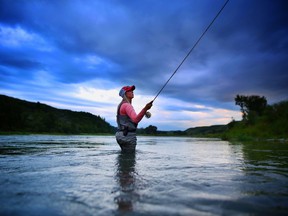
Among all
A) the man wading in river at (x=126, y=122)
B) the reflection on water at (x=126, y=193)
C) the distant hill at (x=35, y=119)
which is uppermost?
the distant hill at (x=35, y=119)

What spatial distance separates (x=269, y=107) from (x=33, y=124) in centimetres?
7990

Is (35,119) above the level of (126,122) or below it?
above

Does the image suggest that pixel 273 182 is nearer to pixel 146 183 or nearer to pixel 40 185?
pixel 146 183

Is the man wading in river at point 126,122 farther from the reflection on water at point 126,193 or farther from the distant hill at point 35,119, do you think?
the distant hill at point 35,119

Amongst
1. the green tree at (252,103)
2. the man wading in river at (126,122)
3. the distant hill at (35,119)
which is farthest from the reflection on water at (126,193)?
the distant hill at (35,119)

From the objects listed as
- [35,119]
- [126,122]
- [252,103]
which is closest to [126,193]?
[126,122]

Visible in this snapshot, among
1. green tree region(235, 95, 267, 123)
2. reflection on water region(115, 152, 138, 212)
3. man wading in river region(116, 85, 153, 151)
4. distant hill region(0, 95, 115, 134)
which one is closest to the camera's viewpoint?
reflection on water region(115, 152, 138, 212)

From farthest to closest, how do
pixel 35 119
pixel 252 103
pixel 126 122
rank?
1. pixel 35 119
2. pixel 252 103
3. pixel 126 122

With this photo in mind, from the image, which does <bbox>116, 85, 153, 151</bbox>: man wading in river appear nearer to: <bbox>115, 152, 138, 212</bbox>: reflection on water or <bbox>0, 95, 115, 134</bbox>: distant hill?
<bbox>115, 152, 138, 212</bbox>: reflection on water

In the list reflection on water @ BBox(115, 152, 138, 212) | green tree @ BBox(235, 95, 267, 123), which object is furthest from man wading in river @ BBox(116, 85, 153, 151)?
green tree @ BBox(235, 95, 267, 123)

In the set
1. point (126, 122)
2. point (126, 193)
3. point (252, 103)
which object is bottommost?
point (126, 193)

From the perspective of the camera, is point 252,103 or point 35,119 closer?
point 252,103

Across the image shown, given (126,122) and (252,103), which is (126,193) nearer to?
(126,122)

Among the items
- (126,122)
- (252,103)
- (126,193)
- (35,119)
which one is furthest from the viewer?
(35,119)
